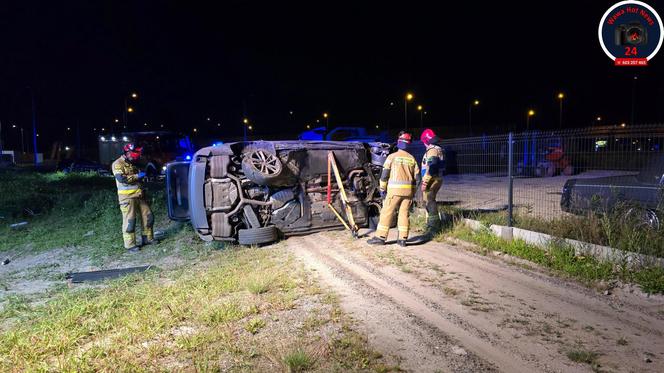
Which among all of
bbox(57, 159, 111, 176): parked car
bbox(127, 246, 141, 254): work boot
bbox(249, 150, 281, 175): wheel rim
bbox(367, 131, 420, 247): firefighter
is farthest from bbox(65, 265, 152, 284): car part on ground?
bbox(57, 159, 111, 176): parked car

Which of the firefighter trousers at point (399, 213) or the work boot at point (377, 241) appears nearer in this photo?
the firefighter trousers at point (399, 213)

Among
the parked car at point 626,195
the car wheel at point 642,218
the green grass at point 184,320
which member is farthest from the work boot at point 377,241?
the car wheel at point 642,218

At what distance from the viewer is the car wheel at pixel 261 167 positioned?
22.2 feet

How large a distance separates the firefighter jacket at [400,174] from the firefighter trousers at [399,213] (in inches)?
3.5

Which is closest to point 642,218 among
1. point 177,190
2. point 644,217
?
point 644,217

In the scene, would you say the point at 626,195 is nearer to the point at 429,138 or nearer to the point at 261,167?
the point at 429,138

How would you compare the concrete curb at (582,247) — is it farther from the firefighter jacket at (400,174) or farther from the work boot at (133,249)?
the work boot at (133,249)

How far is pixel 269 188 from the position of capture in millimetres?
7184

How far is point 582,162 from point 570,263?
2903 mm

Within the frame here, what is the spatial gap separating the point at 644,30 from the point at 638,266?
3356 millimetres

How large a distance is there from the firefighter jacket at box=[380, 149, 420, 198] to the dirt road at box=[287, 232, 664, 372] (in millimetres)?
1018

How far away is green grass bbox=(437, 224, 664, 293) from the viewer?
4.56 meters

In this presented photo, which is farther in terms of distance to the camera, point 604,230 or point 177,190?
point 177,190

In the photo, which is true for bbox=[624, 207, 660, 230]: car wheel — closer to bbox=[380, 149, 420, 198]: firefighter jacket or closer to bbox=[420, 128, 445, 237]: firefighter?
bbox=[420, 128, 445, 237]: firefighter
